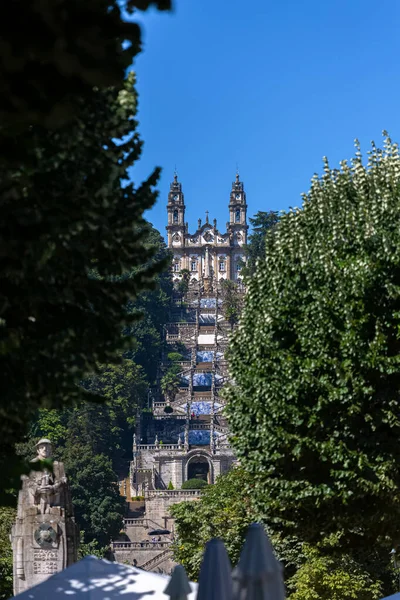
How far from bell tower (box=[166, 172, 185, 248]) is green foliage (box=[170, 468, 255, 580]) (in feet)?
409

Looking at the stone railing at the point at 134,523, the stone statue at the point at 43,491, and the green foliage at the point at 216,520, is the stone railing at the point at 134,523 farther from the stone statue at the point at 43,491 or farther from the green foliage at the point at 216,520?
the stone statue at the point at 43,491

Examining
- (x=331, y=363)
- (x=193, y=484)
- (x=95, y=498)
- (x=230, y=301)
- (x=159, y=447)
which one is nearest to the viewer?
(x=331, y=363)

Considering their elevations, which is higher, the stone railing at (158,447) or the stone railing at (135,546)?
the stone railing at (158,447)

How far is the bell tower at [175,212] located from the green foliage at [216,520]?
125 metres

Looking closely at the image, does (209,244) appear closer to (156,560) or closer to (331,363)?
(156,560)

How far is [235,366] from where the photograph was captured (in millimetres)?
18656

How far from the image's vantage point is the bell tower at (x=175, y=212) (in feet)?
526

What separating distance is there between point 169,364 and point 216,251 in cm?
3595

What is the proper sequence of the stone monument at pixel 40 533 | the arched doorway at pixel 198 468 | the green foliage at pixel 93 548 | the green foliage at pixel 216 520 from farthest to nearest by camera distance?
the arched doorway at pixel 198 468 < the green foliage at pixel 93 548 < the green foliage at pixel 216 520 < the stone monument at pixel 40 533

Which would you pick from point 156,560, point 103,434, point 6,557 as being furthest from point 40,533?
point 103,434

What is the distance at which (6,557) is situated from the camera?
35375 mm

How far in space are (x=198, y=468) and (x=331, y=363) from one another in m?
85.9

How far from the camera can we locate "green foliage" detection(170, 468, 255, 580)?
3066cm

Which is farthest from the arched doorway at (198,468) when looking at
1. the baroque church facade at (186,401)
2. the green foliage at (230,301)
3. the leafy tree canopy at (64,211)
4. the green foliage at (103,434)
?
the leafy tree canopy at (64,211)
